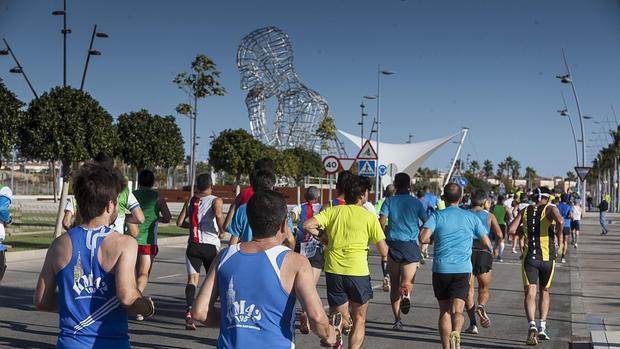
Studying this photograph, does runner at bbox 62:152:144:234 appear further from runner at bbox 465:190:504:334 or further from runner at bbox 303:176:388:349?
runner at bbox 465:190:504:334

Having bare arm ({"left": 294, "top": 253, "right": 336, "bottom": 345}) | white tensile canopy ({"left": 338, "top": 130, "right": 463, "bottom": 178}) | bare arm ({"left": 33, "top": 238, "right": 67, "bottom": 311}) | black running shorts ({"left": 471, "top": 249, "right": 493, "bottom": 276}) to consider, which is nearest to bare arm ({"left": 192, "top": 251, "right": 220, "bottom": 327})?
bare arm ({"left": 294, "top": 253, "right": 336, "bottom": 345})

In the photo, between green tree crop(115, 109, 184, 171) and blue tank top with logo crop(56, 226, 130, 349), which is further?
green tree crop(115, 109, 184, 171)

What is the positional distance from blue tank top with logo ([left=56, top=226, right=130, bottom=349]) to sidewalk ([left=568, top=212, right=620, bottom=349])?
244 inches

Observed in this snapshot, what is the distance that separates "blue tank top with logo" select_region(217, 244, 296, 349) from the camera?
364cm

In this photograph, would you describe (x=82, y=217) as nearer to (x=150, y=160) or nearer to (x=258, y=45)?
(x=150, y=160)

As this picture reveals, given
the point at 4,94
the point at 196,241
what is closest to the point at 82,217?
the point at 196,241

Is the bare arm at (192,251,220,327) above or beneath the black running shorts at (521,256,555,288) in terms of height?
above

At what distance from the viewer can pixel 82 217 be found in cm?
390

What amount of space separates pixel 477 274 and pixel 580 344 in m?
1.45

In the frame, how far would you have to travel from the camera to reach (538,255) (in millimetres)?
9469

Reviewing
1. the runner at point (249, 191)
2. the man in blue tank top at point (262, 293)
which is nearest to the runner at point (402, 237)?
the runner at point (249, 191)

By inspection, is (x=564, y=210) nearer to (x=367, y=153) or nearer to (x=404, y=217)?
(x=367, y=153)

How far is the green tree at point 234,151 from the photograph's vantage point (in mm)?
54500

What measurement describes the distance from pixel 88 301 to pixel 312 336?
6097 millimetres
